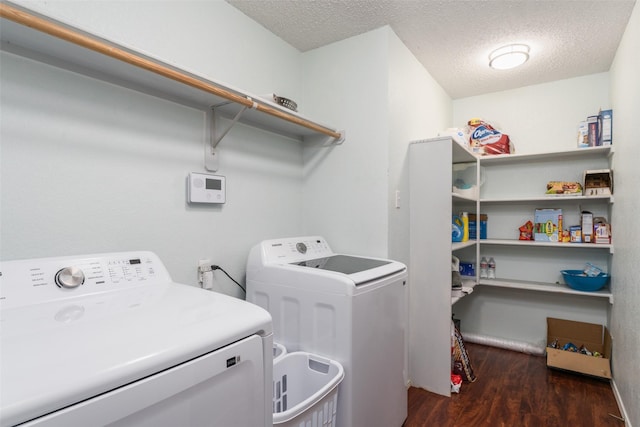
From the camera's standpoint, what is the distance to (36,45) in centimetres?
107

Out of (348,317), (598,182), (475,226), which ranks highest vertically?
(598,182)

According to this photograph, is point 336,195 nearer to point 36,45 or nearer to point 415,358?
point 415,358

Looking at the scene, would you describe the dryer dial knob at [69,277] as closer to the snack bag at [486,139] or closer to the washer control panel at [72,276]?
the washer control panel at [72,276]

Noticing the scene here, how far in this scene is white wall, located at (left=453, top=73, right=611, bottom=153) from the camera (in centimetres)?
277

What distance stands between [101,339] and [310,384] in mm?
965

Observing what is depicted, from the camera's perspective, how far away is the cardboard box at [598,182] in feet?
8.14

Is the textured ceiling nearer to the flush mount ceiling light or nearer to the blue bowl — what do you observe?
the flush mount ceiling light

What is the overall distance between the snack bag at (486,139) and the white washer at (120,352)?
274 cm

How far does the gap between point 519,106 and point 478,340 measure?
2.25 m

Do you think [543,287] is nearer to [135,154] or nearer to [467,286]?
[467,286]

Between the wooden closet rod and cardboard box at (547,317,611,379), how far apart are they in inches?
109

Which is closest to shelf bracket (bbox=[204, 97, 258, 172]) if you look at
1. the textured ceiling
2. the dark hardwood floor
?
the textured ceiling

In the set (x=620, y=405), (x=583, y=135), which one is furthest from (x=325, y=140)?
(x=620, y=405)

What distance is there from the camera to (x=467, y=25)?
6.75 ft
